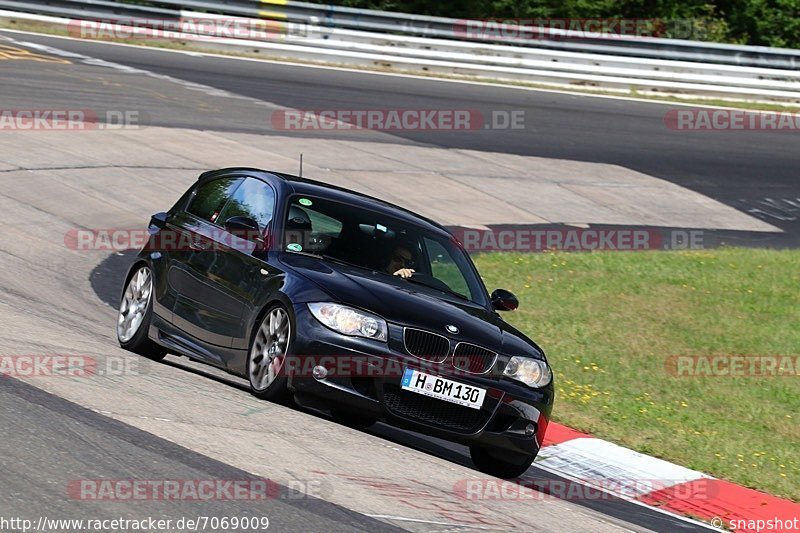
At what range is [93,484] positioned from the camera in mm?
5812

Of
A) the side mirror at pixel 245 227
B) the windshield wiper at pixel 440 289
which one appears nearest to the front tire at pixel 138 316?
the side mirror at pixel 245 227

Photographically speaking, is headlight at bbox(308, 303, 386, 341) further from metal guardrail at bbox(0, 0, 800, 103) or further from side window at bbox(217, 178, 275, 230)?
metal guardrail at bbox(0, 0, 800, 103)

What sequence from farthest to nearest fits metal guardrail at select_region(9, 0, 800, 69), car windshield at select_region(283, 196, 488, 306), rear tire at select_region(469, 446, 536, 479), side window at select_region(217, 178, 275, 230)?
metal guardrail at select_region(9, 0, 800, 69) < side window at select_region(217, 178, 275, 230) < car windshield at select_region(283, 196, 488, 306) < rear tire at select_region(469, 446, 536, 479)

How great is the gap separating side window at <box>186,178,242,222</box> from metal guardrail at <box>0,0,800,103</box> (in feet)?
67.9

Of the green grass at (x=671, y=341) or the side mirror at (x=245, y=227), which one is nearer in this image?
the side mirror at (x=245, y=227)

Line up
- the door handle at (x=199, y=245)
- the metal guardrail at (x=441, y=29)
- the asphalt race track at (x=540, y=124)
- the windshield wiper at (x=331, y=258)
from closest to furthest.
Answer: the windshield wiper at (x=331, y=258), the door handle at (x=199, y=245), the asphalt race track at (x=540, y=124), the metal guardrail at (x=441, y=29)

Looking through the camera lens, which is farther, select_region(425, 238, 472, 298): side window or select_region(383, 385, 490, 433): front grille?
select_region(425, 238, 472, 298): side window

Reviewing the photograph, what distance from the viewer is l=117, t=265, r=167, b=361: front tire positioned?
991 cm

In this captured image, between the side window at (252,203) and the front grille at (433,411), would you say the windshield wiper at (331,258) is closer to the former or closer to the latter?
the side window at (252,203)

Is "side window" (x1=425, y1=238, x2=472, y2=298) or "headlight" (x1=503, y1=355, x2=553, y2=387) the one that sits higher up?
"side window" (x1=425, y1=238, x2=472, y2=298)

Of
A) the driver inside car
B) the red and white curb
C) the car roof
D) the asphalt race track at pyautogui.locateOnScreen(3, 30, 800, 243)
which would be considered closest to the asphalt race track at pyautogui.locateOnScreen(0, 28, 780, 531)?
the asphalt race track at pyautogui.locateOnScreen(3, 30, 800, 243)

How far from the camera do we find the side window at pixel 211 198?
32.5ft

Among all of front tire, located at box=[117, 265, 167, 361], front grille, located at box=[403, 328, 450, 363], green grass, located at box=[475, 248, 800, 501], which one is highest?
front grille, located at box=[403, 328, 450, 363]

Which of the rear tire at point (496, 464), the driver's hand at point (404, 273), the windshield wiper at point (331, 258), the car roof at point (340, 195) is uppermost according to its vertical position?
the car roof at point (340, 195)
